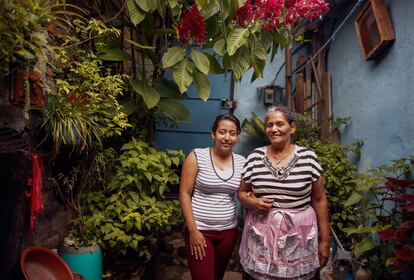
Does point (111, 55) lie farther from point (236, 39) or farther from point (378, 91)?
point (378, 91)

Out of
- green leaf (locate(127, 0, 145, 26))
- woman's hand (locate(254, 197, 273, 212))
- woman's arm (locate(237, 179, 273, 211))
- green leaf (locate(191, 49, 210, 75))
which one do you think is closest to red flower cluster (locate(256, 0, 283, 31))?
green leaf (locate(191, 49, 210, 75))

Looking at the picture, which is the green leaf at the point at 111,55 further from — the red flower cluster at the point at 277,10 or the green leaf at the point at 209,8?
the red flower cluster at the point at 277,10

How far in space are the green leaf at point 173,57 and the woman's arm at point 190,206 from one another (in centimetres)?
82

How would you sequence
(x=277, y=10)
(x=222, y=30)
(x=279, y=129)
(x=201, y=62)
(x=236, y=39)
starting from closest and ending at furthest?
1. (x=279, y=129)
2. (x=277, y=10)
3. (x=236, y=39)
4. (x=222, y=30)
5. (x=201, y=62)

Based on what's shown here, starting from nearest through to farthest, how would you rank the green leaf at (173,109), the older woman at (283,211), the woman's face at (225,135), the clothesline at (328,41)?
the older woman at (283,211)
the woman's face at (225,135)
the green leaf at (173,109)
the clothesline at (328,41)

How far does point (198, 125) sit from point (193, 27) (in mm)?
2186

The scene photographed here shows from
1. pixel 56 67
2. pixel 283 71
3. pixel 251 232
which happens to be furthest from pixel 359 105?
pixel 56 67

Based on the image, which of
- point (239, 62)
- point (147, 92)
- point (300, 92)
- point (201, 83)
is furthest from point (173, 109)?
point (300, 92)

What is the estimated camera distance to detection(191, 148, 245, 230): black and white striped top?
192cm

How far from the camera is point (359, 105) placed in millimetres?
3029

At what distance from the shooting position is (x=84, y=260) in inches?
80.8

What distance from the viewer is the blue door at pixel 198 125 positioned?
4.38 metres

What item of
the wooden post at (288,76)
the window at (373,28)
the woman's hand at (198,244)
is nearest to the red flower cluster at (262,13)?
the window at (373,28)

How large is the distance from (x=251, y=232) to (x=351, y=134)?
2.00 m
